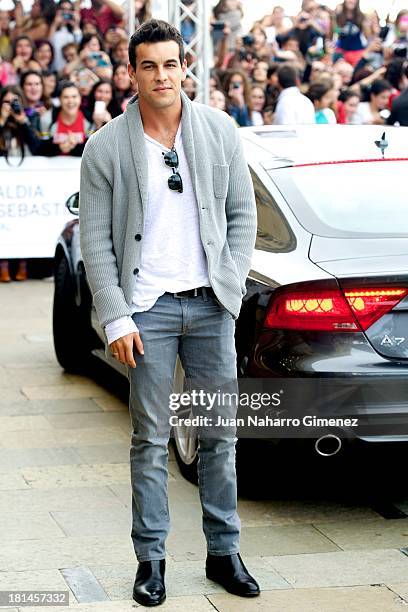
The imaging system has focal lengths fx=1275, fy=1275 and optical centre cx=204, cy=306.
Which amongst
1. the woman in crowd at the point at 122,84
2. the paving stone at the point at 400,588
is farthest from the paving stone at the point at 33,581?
the woman in crowd at the point at 122,84

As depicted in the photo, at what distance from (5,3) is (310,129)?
10.9 m

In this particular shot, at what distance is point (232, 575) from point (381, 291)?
48.5 inches

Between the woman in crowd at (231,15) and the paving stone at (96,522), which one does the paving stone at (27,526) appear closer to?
the paving stone at (96,522)

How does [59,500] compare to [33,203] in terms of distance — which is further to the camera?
[33,203]

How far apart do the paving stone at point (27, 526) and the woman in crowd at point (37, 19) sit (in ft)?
38.9

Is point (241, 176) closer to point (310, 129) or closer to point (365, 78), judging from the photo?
point (310, 129)

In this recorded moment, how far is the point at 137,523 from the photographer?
4.33 m

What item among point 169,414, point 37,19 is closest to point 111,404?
point 169,414

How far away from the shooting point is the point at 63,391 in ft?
25.6

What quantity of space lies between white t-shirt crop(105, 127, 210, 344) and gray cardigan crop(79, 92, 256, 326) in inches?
1.5

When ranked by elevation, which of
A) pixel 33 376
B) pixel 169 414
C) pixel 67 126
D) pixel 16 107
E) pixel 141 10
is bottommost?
pixel 33 376

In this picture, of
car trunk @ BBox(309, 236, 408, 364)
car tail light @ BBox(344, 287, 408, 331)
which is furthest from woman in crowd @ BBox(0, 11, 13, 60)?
car tail light @ BBox(344, 287, 408, 331)

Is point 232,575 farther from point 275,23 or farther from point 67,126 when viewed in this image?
point 275,23

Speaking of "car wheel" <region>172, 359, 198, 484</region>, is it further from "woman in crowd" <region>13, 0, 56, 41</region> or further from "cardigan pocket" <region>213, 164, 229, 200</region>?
"woman in crowd" <region>13, 0, 56, 41</region>
